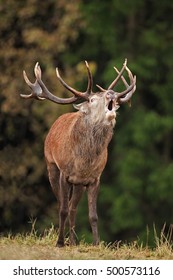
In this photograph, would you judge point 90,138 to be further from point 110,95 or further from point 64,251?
point 64,251

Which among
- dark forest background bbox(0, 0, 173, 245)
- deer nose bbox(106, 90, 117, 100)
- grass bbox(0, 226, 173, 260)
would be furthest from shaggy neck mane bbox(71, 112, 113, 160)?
dark forest background bbox(0, 0, 173, 245)

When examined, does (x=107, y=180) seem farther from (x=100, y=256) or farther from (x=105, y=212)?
(x=100, y=256)

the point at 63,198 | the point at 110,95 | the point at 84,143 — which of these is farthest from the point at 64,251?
the point at 110,95

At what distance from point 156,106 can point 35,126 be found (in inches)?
177

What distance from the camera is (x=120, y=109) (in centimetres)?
2703

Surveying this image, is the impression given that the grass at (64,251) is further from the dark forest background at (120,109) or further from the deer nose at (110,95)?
the dark forest background at (120,109)

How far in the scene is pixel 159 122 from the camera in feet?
85.8

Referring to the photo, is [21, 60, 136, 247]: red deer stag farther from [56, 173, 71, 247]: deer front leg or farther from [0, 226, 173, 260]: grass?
[0, 226, 173, 260]: grass

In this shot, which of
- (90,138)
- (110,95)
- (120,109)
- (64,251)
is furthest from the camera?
(120,109)

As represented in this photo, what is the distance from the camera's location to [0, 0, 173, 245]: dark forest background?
2386 cm

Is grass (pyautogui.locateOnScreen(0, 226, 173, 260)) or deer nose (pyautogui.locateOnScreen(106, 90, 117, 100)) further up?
deer nose (pyautogui.locateOnScreen(106, 90, 117, 100))

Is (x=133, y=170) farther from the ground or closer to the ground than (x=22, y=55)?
closer to the ground
